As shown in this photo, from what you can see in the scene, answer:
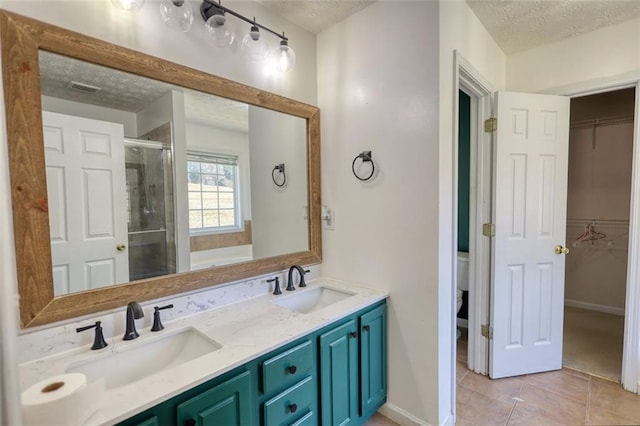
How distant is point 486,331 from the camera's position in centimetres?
228

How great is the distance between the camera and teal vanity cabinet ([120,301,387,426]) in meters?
1.03

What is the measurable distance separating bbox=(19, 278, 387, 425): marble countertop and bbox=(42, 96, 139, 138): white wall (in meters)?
0.92

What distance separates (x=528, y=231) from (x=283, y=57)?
210 cm

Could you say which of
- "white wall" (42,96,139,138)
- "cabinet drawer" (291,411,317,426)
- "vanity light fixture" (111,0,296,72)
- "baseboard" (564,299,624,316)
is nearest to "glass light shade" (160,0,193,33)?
"vanity light fixture" (111,0,296,72)

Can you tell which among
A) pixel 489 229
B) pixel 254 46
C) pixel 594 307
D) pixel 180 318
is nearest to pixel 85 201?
pixel 180 318

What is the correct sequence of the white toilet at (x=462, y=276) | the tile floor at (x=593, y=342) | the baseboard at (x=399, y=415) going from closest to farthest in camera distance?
the baseboard at (x=399, y=415) < the tile floor at (x=593, y=342) < the white toilet at (x=462, y=276)

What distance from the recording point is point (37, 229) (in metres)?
1.11

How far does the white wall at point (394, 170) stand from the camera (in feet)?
5.39

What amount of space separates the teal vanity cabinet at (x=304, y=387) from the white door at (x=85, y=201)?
2.14 ft

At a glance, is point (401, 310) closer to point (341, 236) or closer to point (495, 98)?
point (341, 236)

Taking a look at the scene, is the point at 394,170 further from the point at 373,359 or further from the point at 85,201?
the point at 85,201

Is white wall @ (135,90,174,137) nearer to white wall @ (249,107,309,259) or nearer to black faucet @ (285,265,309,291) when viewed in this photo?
white wall @ (249,107,309,259)

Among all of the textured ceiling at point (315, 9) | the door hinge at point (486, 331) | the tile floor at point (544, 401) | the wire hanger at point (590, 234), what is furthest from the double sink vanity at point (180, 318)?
the wire hanger at point (590, 234)

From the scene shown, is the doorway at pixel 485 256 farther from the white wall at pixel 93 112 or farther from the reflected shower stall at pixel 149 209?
the white wall at pixel 93 112
